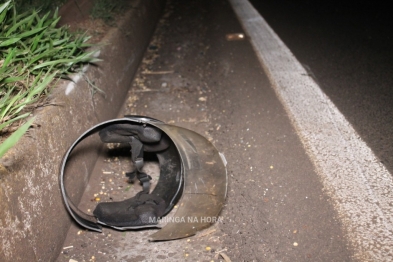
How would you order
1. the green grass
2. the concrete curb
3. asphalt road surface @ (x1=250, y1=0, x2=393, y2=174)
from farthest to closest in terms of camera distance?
1. asphalt road surface @ (x1=250, y1=0, x2=393, y2=174)
2. the green grass
3. the concrete curb

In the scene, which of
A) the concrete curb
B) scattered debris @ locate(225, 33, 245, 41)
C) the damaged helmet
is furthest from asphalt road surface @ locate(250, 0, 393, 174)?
the concrete curb

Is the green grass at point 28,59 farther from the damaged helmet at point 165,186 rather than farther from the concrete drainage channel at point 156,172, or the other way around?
the damaged helmet at point 165,186

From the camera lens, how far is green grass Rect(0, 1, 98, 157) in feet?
9.45

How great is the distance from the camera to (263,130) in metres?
3.86

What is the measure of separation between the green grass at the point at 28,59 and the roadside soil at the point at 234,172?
789 mm

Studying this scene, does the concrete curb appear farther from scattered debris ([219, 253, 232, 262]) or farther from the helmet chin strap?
scattered debris ([219, 253, 232, 262])

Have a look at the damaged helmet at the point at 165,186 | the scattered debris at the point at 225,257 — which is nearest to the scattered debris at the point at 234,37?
the damaged helmet at the point at 165,186

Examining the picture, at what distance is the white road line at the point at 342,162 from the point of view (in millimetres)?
2742

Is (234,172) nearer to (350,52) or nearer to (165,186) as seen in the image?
(165,186)

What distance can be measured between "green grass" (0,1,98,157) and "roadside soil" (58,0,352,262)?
0.79 meters

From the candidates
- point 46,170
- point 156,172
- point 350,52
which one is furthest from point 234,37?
point 46,170

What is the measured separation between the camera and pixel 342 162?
338 centimetres

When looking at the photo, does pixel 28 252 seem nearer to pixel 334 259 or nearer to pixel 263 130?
pixel 334 259

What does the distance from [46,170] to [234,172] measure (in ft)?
4.47
